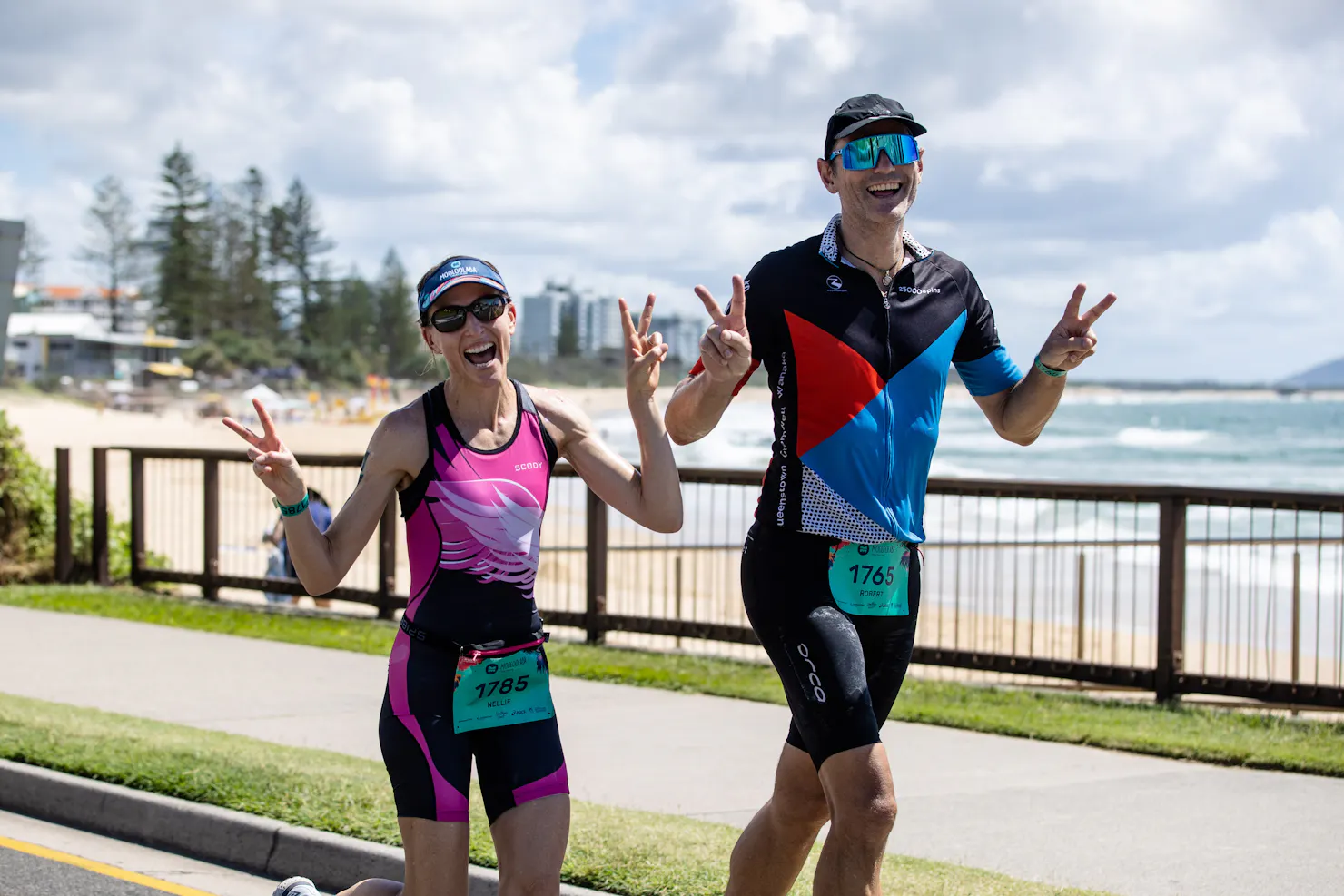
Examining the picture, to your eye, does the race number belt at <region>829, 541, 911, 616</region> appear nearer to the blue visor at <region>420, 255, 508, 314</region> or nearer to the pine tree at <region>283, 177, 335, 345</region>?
the blue visor at <region>420, 255, 508, 314</region>

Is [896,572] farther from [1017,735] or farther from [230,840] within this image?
[1017,735]

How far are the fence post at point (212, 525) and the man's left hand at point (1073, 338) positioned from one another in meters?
10.0

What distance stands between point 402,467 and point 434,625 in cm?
40

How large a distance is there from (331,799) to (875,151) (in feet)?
12.5

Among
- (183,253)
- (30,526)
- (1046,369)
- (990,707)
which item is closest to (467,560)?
(1046,369)

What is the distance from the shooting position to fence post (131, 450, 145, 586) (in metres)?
13.8

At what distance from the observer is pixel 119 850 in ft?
21.6

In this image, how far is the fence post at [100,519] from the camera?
542 inches

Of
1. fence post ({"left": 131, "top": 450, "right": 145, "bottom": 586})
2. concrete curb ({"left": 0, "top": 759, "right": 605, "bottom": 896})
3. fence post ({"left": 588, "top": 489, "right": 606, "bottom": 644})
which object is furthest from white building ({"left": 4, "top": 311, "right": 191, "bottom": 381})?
concrete curb ({"left": 0, "top": 759, "right": 605, "bottom": 896})

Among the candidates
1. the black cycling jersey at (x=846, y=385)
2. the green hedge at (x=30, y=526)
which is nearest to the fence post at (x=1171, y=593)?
the black cycling jersey at (x=846, y=385)

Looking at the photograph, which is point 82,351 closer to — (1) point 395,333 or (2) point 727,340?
(1) point 395,333

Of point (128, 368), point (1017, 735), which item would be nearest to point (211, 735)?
point (1017, 735)

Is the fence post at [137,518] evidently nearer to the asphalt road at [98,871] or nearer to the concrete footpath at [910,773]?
the concrete footpath at [910,773]

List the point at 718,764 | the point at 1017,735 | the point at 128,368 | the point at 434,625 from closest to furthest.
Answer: the point at 434,625
the point at 718,764
the point at 1017,735
the point at 128,368
